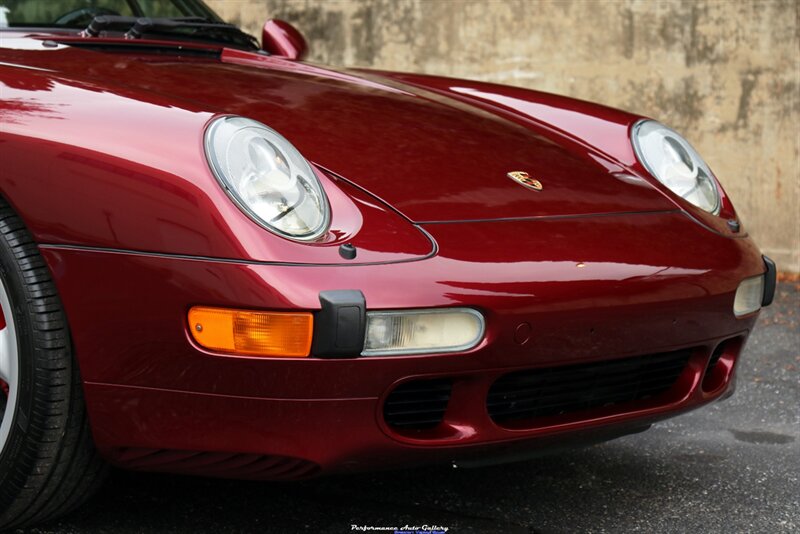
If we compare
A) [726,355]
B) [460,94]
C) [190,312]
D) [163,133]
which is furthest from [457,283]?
[460,94]

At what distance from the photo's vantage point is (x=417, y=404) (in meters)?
1.93

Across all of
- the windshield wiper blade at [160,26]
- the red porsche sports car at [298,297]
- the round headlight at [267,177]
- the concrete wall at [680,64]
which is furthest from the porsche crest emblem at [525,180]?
the concrete wall at [680,64]

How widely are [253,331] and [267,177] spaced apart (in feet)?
0.99

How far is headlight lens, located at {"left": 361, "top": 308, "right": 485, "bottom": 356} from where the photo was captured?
1.81 metres

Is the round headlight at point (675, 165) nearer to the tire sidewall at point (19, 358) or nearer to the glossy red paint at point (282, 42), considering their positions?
the glossy red paint at point (282, 42)

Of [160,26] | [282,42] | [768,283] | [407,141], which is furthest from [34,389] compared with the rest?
[282,42]

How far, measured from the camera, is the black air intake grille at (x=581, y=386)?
2012 mm

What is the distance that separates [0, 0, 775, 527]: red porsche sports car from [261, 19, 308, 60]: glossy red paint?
1118 mm

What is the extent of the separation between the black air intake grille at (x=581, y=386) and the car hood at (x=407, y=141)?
321 mm

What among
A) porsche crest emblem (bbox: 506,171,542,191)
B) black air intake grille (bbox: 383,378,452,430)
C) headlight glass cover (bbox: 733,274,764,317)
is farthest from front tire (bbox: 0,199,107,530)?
headlight glass cover (bbox: 733,274,764,317)

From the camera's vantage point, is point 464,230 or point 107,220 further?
point 464,230

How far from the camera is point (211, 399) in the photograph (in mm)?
1855

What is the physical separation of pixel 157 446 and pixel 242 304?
1.13 ft

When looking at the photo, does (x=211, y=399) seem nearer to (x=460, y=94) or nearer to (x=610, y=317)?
(x=610, y=317)
